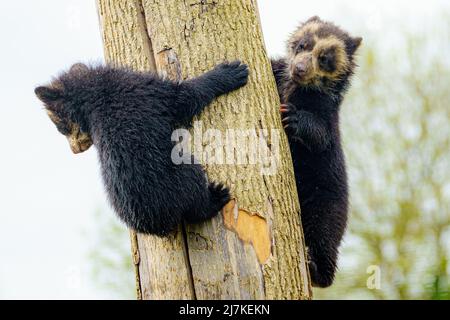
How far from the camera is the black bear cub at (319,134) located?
698cm

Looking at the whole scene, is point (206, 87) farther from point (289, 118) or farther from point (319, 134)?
point (319, 134)

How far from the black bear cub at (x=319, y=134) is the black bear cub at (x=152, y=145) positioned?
48.0 inches

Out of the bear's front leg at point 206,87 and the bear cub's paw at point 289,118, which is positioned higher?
the bear's front leg at point 206,87

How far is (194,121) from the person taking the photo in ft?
18.6

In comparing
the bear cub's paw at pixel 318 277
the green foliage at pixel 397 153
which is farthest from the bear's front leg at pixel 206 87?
the green foliage at pixel 397 153

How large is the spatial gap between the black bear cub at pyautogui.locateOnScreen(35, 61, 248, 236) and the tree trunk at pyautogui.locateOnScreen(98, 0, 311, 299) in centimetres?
13

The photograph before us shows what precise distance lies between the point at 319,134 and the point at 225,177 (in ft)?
5.16

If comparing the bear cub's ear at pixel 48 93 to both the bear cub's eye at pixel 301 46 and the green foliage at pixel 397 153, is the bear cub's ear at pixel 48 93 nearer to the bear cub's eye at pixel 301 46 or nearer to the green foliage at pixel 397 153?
the bear cub's eye at pixel 301 46

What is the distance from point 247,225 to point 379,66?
599 inches

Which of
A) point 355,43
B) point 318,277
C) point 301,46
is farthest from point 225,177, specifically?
point 355,43

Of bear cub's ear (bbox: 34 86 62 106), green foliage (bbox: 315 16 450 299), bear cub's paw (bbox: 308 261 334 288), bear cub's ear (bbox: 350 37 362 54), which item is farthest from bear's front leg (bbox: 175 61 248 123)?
green foliage (bbox: 315 16 450 299)

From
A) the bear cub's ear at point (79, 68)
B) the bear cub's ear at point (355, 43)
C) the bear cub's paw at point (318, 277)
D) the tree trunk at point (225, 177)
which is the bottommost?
the bear cub's paw at point (318, 277)

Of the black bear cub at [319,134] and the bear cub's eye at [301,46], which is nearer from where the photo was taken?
the black bear cub at [319,134]
